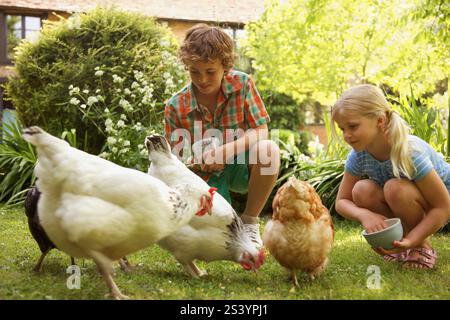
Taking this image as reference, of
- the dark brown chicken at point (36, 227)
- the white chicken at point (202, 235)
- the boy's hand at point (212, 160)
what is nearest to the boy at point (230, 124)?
the boy's hand at point (212, 160)

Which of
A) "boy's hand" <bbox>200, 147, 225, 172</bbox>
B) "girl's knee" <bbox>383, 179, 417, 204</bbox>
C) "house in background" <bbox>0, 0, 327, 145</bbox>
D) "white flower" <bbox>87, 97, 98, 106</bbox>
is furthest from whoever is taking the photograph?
"house in background" <bbox>0, 0, 327, 145</bbox>

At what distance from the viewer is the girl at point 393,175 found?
2.82m

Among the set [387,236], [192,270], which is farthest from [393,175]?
[192,270]

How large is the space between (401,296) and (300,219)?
57 centimetres

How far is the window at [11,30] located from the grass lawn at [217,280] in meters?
13.1

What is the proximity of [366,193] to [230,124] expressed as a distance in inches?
41.4

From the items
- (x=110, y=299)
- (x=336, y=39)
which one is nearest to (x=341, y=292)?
(x=110, y=299)

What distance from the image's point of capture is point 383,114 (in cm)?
285

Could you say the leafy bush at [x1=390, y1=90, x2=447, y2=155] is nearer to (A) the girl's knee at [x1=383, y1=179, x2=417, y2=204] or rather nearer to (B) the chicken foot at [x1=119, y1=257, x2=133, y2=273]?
(A) the girl's knee at [x1=383, y1=179, x2=417, y2=204]

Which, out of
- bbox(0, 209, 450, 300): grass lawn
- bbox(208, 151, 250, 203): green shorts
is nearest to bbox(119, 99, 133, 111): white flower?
bbox(208, 151, 250, 203): green shorts

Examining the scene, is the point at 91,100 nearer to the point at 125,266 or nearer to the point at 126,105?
the point at 126,105

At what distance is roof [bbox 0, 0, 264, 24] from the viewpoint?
14.7 m

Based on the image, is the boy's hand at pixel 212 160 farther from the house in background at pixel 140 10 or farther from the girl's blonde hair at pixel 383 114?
the house in background at pixel 140 10

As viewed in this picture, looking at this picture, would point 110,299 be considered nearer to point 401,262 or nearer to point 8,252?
point 8,252
